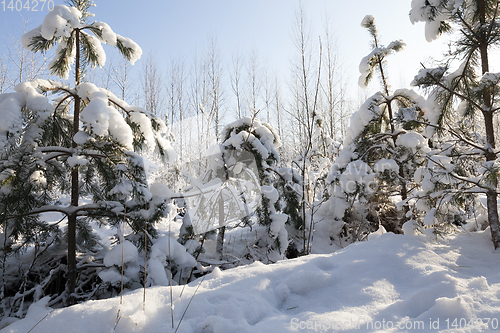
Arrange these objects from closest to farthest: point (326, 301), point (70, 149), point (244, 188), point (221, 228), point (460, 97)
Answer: point (326, 301) → point (70, 149) → point (460, 97) → point (221, 228) → point (244, 188)

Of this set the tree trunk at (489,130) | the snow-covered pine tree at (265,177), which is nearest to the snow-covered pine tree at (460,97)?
the tree trunk at (489,130)

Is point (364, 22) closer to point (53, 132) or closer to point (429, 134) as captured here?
point (429, 134)

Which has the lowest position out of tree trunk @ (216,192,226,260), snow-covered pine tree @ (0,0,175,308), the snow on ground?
the snow on ground

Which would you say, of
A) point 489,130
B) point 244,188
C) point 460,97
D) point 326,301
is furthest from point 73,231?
point 489,130

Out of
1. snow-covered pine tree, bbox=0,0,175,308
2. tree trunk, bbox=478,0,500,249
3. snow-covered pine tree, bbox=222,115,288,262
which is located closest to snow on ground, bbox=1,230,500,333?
tree trunk, bbox=478,0,500,249

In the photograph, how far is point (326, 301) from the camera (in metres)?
1.69

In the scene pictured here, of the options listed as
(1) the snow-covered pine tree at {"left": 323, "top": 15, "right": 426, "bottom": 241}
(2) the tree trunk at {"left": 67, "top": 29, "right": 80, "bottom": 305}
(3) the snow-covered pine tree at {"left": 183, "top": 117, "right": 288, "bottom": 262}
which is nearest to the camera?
(2) the tree trunk at {"left": 67, "top": 29, "right": 80, "bottom": 305}

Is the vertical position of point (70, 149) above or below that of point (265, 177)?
above

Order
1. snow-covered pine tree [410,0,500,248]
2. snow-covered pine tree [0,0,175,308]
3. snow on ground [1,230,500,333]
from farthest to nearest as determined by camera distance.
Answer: snow-covered pine tree [410,0,500,248] < snow-covered pine tree [0,0,175,308] < snow on ground [1,230,500,333]

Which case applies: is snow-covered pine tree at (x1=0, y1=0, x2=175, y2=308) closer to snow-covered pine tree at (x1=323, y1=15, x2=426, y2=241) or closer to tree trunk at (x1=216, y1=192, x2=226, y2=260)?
tree trunk at (x1=216, y1=192, x2=226, y2=260)

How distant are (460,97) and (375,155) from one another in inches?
66.9

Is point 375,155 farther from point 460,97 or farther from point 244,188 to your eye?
point 244,188

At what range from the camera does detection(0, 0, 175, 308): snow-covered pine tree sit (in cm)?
198

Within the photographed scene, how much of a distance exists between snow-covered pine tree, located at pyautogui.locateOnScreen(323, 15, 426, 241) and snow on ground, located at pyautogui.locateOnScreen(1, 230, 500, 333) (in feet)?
4.69
